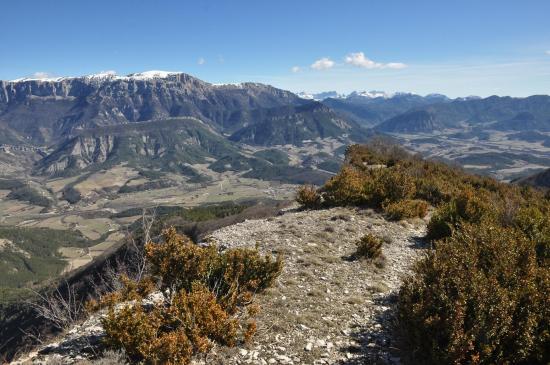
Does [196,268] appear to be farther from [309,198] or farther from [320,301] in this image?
[309,198]

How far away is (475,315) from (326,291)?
19.0 feet

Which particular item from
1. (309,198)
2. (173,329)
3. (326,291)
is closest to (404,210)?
(309,198)

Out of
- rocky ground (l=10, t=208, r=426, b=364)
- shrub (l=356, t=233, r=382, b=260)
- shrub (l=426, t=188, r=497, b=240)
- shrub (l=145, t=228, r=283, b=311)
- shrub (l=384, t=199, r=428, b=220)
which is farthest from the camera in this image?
shrub (l=384, t=199, r=428, b=220)

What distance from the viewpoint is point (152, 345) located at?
346 inches

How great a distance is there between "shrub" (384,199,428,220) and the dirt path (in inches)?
27.3

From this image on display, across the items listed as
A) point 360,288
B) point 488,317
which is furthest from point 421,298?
point 360,288

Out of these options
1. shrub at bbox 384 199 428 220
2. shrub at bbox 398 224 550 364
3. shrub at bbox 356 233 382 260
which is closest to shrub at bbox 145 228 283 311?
shrub at bbox 398 224 550 364

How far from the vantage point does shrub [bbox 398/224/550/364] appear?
833cm

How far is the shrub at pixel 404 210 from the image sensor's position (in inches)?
938

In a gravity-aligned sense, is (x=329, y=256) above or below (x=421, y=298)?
below

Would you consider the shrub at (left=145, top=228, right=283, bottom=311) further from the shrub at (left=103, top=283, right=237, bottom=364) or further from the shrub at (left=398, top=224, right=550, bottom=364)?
the shrub at (left=398, top=224, right=550, bottom=364)

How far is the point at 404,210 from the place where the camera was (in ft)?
78.4

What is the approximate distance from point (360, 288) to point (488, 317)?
6085 millimetres

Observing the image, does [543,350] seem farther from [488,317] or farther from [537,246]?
[537,246]
